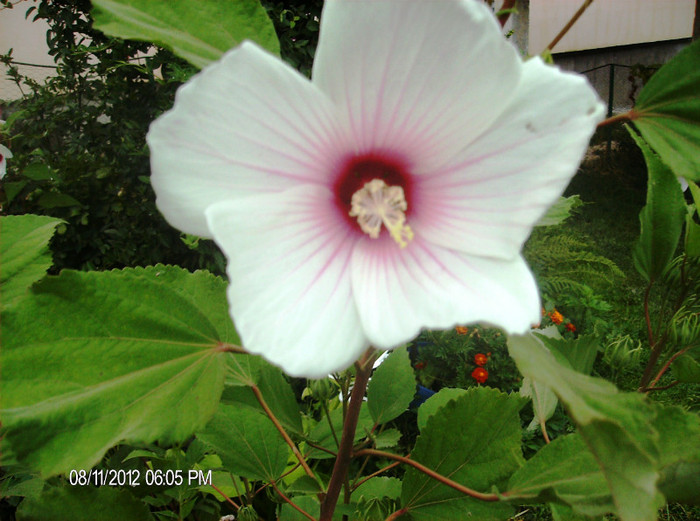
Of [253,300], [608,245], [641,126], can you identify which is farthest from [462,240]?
[608,245]

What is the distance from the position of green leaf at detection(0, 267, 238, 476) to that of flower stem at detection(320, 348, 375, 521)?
0.47ft

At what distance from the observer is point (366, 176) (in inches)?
19.0

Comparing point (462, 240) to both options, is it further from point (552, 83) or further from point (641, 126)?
point (641, 126)

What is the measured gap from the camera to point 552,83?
37cm

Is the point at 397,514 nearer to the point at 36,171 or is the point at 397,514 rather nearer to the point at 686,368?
the point at 686,368

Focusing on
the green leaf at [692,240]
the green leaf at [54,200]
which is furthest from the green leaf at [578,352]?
the green leaf at [54,200]

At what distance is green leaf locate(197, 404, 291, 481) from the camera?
82 centimetres

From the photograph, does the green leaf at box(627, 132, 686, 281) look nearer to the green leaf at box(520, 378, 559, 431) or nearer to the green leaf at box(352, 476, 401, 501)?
the green leaf at box(520, 378, 559, 431)

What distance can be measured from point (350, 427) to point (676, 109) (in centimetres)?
47

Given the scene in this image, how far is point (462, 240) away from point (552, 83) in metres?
0.12

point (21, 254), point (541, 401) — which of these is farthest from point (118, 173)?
point (541, 401)

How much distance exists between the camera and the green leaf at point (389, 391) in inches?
35.6

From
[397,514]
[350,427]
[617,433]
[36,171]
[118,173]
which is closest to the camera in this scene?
[617,433]

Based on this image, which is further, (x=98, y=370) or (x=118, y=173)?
(x=118, y=173)
